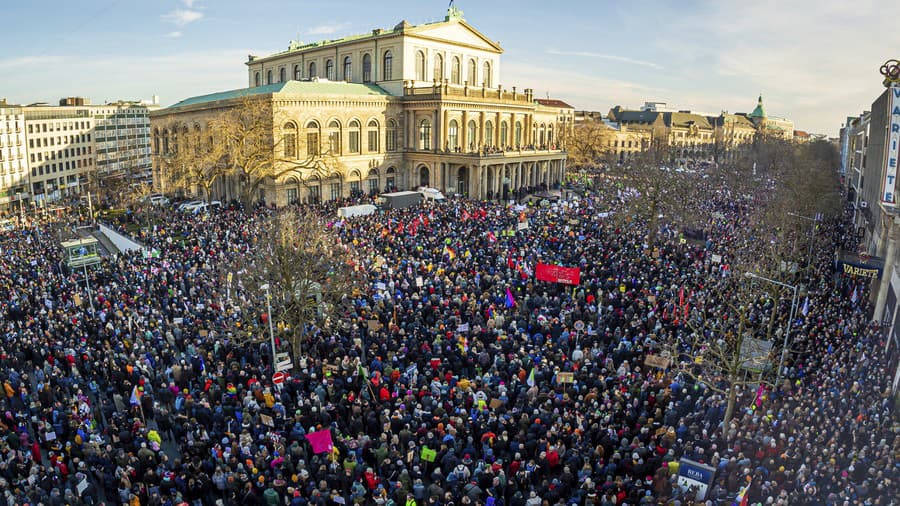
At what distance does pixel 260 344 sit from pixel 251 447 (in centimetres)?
713

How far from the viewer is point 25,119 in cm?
7475

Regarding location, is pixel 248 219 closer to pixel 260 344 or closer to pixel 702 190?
pixel 260 344

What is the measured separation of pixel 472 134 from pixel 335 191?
1587cm

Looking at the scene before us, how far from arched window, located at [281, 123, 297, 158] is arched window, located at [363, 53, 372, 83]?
16282mm

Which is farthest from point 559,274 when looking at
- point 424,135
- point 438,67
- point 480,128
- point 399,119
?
point 438,67

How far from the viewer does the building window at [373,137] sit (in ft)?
185

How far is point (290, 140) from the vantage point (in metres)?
49.0

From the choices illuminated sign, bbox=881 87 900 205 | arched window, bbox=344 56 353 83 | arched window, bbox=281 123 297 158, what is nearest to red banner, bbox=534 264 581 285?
illuminated sign, bbox=881 87 900 205

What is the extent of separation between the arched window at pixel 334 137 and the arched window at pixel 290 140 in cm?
367

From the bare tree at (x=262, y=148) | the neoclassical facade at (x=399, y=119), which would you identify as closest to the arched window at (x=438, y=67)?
the neoclassical facade at (x=399, y=119)

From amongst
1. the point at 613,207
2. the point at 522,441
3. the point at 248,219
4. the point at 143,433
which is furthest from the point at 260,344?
the point at 613,207

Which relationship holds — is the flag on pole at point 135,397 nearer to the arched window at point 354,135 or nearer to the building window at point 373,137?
the arched window at point 354,135

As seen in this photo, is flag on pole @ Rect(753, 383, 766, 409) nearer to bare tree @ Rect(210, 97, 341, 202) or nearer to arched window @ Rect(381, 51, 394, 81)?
bare tree @ Rect(210, 97, 341, 202)

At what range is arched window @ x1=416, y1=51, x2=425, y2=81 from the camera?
60438 millimetres
